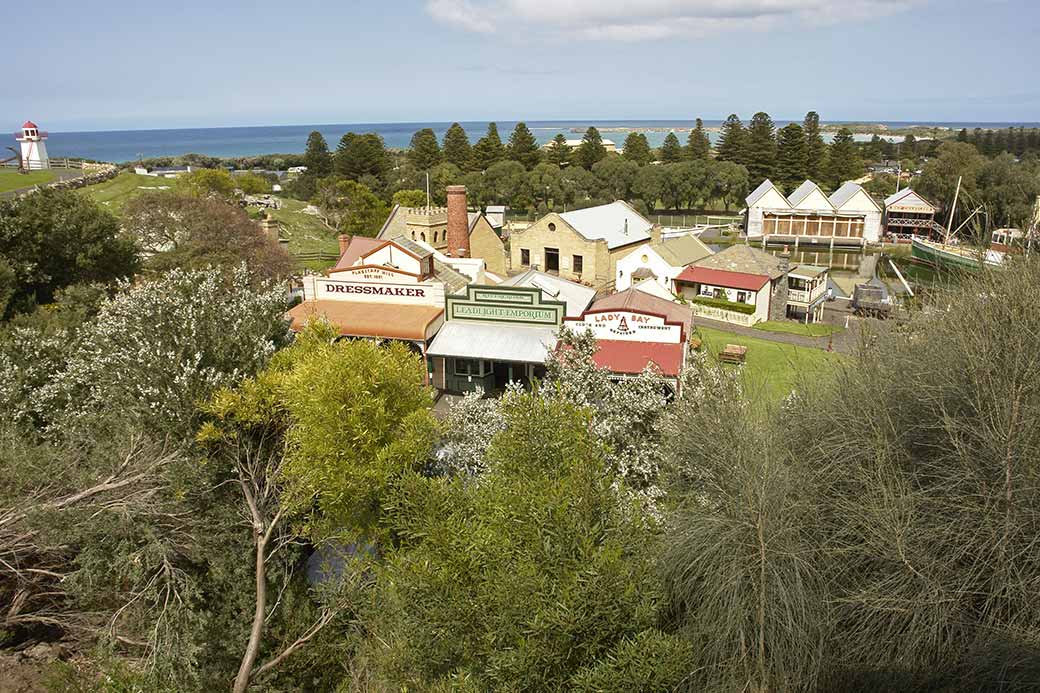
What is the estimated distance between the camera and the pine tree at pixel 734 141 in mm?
87500

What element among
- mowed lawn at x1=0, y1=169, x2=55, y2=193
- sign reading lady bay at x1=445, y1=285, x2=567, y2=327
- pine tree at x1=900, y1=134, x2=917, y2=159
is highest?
pine tree at x1=900, y1=134, x2=917, y2=159

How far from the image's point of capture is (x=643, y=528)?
26.3 feet

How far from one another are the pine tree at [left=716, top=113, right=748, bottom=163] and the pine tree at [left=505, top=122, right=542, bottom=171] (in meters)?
25.8

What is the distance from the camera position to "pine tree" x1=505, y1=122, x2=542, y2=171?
8862 cm

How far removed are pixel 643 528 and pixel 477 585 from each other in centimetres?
217

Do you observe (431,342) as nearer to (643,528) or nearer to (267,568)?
(267,568)

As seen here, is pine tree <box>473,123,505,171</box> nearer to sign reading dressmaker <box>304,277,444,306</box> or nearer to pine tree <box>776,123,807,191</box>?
pine tree <box>776,123,807,191</box>

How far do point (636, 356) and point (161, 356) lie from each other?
474 inches

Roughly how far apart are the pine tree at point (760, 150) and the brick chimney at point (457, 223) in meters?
60.2

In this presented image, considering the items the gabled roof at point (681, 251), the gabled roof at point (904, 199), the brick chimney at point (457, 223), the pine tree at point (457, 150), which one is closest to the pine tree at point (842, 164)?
the gabled roof at point (904, 199)

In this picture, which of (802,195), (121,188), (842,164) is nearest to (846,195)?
(802,195)

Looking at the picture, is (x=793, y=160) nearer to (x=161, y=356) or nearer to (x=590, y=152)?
(x=590, y=152)

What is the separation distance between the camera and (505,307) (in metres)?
21.5

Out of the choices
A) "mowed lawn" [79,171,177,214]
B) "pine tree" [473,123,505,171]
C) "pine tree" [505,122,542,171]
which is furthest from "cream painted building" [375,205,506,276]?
"pine tree" [505,122,542,171]
